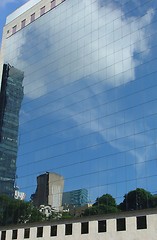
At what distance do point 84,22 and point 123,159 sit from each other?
2491 cm

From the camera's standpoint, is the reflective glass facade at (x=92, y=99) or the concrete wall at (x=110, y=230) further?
the reflective glass facade at (x=92, y=99)

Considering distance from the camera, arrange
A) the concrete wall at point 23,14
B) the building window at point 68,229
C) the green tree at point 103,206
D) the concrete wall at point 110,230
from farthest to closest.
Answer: the concrete wall at point 23,14 < the building window at point 68,229 < the green tree at point 103,206 < the concrete wall at point 110,230

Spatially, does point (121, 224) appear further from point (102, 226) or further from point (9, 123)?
point (9, 123)

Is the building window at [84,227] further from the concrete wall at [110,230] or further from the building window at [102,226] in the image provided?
the building window at [102,226]

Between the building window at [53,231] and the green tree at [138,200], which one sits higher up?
the green tree at [138,200]

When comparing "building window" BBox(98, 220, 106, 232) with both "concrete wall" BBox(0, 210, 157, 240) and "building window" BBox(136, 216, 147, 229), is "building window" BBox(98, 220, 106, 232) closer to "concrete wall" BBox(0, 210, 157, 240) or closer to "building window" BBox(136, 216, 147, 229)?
"concrete wall" BBox(0, 210, 157, 240)

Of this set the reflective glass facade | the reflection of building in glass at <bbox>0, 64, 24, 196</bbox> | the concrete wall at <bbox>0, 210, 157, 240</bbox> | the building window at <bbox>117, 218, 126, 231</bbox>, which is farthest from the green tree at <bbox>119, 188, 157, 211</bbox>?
the reflection of building in glass at <bbox>0, 64, 24, 196</bbox>

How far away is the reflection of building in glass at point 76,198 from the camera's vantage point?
5012 cm

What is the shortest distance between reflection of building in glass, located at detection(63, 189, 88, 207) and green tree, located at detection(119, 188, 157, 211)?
5.90 metres

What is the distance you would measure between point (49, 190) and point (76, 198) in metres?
5.77

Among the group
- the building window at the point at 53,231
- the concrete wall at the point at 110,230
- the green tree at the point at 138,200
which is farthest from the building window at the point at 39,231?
the green tree at the point at 138,200

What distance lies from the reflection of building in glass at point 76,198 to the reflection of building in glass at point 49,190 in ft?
3.94

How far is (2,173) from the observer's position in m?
64.2

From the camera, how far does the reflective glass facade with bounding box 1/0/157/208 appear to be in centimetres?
4806
